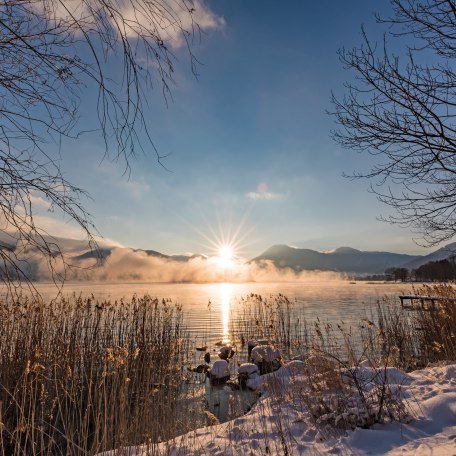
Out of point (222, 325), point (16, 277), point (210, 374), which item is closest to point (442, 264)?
point (222, 325)

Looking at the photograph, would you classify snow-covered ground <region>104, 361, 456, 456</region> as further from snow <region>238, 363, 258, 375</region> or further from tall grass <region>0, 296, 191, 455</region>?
snow <region>238, 363, 258, 375</region>

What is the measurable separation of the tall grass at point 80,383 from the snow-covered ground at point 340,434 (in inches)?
23.2

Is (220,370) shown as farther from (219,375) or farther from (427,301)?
(427,301)

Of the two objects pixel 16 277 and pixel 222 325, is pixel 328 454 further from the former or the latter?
pixel 222 325

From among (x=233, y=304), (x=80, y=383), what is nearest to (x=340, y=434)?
(x=80, y=383)

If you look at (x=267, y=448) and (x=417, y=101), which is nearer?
(x=267, y=448)

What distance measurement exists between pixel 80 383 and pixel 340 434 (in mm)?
5614

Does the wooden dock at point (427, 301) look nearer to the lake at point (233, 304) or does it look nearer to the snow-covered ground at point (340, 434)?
the lake at point (233, 304)

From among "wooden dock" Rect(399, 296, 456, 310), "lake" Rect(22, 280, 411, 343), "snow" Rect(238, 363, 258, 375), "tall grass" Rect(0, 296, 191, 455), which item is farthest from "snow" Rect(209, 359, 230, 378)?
"wooden dock" Rect(399, 296, 456, 310)

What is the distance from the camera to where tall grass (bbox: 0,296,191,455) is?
4.60 meters

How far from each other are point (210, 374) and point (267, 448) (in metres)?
6.64

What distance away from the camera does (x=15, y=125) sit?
1.94 meters

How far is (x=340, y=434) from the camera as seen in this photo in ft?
13.5

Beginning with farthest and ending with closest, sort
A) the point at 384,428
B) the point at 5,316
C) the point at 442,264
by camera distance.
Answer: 1. the point at 442,264
2. the point at 5,316
3. the point at 384,428
